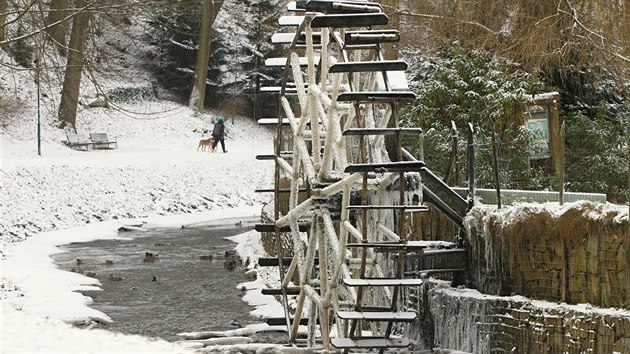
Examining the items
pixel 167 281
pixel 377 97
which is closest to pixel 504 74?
pixel 167 281

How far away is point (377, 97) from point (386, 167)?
82 centimetres

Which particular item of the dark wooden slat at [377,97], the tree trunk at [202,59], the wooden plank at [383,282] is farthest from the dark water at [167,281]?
the tree trunk at [202,59]

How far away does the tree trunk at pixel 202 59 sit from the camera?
4341cm

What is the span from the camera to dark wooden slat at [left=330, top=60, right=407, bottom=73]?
12047mm

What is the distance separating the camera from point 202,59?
4428 cm

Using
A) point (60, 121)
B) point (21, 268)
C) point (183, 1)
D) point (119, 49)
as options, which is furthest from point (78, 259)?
point (119, 49)

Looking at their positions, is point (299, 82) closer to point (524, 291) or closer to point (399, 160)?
point (399, 160)

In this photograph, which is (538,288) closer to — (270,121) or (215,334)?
(215,334)

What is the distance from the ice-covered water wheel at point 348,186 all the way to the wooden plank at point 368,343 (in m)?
0.01

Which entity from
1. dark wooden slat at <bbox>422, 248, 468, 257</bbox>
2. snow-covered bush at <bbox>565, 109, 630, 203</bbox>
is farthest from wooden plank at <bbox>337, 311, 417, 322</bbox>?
snow-covered bush at <bbox>565, 109, 630, 203</bbox>

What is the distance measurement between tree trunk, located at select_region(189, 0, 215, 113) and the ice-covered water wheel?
94.4 feet

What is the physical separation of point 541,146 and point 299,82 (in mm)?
4732

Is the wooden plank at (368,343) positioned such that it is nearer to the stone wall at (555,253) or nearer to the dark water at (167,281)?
the stone wall at (555,253)

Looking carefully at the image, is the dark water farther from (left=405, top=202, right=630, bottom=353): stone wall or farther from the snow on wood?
(left=405, top=202, right=630, bottom=353): stone wall
